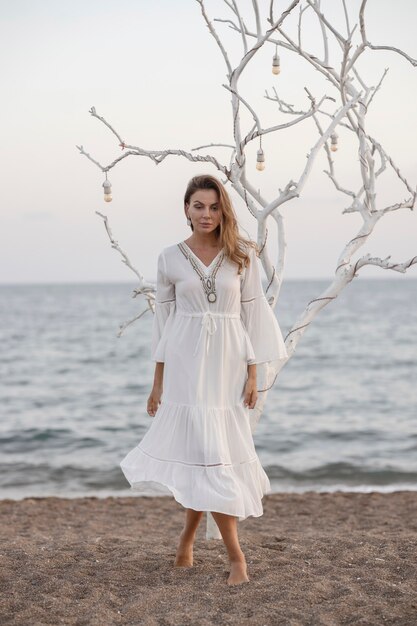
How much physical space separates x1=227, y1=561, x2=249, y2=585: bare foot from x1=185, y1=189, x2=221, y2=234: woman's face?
158 centimetres

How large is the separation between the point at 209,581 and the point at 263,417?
30.5 ft

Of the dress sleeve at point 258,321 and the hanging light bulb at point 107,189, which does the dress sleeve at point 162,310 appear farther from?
the hanging light bulb at point 107,189

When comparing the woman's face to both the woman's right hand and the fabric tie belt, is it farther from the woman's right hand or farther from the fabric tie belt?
the woman's right hand

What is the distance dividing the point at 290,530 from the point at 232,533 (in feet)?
7.56

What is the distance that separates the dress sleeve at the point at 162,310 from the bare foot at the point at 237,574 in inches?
40.2

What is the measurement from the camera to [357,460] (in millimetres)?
9852

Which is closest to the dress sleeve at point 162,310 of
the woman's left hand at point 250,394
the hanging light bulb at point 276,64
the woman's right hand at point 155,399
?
the woman's right hand at point 155,399

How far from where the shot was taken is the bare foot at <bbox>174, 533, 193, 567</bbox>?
4.07m

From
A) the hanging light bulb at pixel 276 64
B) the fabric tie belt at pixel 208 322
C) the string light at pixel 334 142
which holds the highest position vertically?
the hanging light bulb at pixel 276 64

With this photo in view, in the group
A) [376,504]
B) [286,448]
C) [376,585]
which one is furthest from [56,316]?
[376,585]

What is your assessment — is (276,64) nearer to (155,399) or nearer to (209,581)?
(155,399)

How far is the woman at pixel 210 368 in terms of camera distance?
147 inches

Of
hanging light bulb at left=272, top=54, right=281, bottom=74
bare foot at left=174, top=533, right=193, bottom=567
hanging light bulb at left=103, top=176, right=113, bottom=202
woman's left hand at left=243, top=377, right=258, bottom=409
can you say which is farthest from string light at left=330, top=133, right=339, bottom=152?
bare foot at left=174, top=533, right=193, bottom=567

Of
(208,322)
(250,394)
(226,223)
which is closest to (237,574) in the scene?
(250,394)
